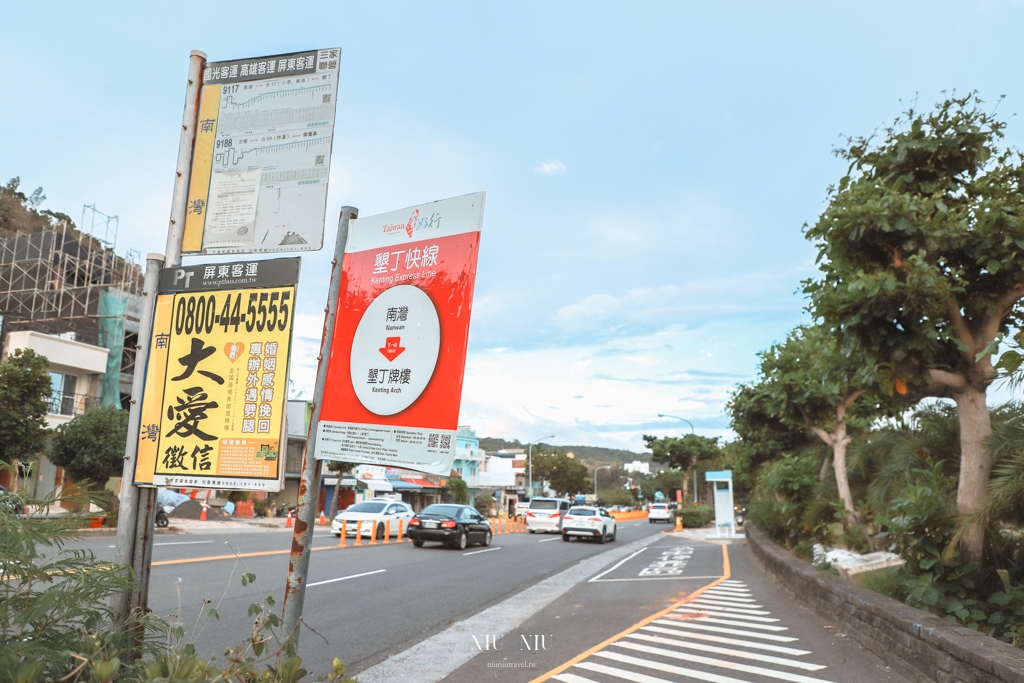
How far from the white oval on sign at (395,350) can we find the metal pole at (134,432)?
1.12 metres

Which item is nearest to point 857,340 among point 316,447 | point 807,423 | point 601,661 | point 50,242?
point 601,661

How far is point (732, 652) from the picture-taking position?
7.46 metres

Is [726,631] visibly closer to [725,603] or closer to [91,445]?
[725,603]

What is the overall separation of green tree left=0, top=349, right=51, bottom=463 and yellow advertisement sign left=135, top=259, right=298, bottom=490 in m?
23.3

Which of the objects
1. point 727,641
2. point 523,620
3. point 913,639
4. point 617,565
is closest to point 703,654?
point 727,641

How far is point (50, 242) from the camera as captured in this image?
4244 cm

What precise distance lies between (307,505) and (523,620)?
694 centimetres

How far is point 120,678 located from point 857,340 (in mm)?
7189

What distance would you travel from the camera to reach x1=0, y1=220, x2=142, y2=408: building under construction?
39.9m

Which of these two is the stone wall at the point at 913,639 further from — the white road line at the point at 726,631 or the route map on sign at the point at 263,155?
the route map on sign at the point at 263,155

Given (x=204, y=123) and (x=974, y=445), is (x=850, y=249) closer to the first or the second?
(x=974, y=445)

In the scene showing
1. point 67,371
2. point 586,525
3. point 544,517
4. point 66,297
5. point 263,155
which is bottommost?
point 544,517

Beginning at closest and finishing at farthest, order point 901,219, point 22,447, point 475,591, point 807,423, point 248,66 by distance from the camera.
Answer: point 248,66
point 901,219
point 475,591
point 807,423
point 22,447

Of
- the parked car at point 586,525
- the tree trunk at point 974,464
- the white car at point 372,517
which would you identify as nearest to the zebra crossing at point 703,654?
the tree trunk at point 974,464
